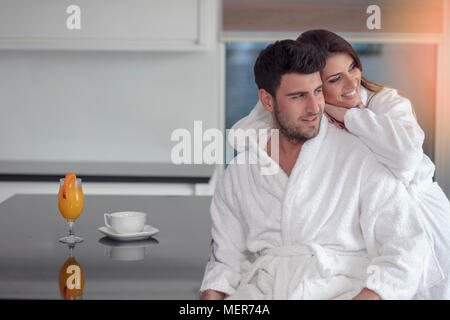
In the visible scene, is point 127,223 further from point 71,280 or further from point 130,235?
point 71,280

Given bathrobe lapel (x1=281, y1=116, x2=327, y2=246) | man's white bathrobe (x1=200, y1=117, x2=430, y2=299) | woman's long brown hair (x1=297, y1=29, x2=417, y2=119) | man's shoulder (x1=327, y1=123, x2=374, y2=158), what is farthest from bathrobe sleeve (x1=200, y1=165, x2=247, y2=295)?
woman's long brown hair (x1=297, y1=29, x2=417, y2=119)

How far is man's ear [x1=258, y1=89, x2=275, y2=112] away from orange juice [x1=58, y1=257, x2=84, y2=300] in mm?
564

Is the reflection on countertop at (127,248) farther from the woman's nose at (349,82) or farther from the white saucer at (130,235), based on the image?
the woman's nose at (349,82)

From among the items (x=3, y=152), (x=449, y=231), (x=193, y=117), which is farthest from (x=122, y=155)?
(x=449, y=231)

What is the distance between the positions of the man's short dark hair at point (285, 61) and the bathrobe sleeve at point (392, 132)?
0.49 feet

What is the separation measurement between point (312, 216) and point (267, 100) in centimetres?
29

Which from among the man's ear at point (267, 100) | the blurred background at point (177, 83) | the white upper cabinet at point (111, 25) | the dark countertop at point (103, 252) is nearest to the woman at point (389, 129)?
the man's ear at point (267, 100)

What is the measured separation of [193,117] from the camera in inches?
148

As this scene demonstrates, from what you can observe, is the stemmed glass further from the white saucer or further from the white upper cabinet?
the white upper cabinet

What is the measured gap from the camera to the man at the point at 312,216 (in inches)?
50.8

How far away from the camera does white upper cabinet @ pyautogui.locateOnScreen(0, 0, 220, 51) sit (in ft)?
10.6

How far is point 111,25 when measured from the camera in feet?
10.8
